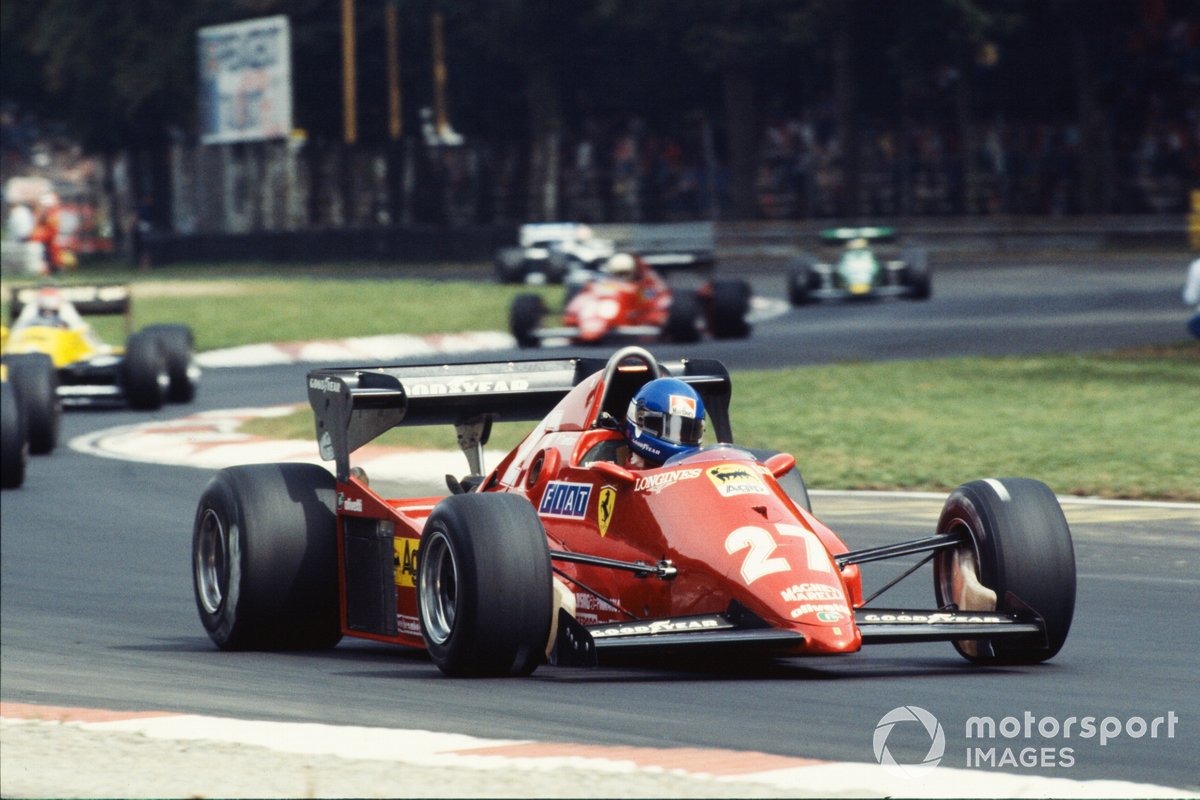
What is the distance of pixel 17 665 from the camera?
868 centimetres

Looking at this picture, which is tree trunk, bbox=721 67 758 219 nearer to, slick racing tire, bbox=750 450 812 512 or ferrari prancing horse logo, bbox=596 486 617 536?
slick racing tire, bbox=750 450 812 512

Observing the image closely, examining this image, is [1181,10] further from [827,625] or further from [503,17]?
[827,625]

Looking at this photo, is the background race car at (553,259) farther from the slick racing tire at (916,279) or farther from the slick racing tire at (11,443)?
the slick racing tire at (11,443)

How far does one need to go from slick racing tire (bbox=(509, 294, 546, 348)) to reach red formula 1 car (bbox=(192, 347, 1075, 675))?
16559 millimetres

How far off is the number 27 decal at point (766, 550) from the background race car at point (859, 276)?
24.4 meters

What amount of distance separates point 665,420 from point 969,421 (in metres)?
→ 9.16

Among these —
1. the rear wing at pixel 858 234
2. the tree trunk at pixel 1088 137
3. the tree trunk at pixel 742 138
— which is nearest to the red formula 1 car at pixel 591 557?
the rear wing at pixel 858 234

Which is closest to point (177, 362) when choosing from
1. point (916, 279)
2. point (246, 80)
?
point (916, 279)

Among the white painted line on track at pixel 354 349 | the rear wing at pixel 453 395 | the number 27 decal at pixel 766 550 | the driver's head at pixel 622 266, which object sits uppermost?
the rear wing at pixel 453 395

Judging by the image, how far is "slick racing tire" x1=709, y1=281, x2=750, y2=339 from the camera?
1035 inches

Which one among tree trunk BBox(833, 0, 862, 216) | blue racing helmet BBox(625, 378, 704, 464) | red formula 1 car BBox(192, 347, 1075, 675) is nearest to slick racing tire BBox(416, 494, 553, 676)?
red formula 1 car BBox(192, 347, 1075, 675)

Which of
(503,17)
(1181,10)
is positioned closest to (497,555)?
(1181,10)

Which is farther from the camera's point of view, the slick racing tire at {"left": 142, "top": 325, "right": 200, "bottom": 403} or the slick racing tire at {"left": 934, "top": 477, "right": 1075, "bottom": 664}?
the slick racing tire at {"left": 142, "top": 325, "right": 200, "bottom": 403}

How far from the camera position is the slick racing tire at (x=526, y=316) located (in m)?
25.9
